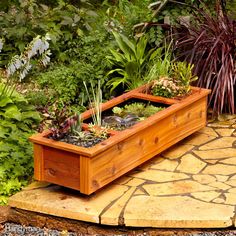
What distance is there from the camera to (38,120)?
7.20m

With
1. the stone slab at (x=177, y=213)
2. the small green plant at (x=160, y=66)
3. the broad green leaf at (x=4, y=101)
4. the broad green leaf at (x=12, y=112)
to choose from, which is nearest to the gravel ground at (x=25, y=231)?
the stone slab at (x=177, y=213)

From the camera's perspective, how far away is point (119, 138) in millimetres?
6242

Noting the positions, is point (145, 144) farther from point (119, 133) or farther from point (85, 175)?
point (85, 175)

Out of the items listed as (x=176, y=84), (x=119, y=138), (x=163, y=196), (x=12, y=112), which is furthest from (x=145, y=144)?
(x=12, y=112)

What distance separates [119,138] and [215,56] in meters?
2.02

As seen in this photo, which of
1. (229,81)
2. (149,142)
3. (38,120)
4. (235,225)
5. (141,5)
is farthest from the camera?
(141,5)

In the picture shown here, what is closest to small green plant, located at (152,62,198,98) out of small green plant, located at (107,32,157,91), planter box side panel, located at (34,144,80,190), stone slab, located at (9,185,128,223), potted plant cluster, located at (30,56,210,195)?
potted plant cluster, located at (30,56,210,195)

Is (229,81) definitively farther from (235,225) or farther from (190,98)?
(235,225)

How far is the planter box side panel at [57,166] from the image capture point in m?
6.04

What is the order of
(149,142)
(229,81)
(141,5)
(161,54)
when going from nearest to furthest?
(149,142), (229,81), (161,54), (141,5)

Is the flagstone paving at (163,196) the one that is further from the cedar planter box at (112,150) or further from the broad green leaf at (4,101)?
the broad green leaf at (4,101)

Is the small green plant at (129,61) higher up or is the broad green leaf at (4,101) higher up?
the small green plant at (129,61)

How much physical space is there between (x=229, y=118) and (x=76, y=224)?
259 centimetres

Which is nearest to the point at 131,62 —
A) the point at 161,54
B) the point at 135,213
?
the point at 161,54
